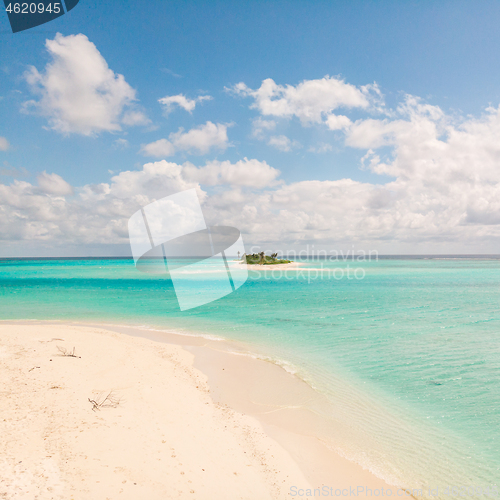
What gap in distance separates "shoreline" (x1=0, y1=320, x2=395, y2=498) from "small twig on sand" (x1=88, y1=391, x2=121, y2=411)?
264cm

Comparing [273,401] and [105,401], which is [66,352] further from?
[273,401]

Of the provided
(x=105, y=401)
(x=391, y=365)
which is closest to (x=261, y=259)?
(x=391, y=365)

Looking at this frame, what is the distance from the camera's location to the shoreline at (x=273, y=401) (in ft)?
19.3

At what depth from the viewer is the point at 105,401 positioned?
7688 millimetres

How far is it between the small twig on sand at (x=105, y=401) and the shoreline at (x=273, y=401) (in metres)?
2.64

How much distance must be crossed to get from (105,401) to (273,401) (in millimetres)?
4693

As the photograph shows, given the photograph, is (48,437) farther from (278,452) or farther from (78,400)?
(278,452)

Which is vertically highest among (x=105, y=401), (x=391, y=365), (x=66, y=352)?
(x=66, y=352)

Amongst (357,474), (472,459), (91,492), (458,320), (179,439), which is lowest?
(458,320)

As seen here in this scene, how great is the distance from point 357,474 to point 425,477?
1381 mm

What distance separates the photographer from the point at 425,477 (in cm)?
591

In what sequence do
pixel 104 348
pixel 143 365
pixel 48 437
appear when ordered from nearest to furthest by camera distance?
pixel 48 437, pixel 143 365, pixel 104 348

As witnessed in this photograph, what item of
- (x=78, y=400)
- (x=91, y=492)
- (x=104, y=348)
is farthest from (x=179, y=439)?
(x=104, y=348)

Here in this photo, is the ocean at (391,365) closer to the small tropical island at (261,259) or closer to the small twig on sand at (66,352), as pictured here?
the small twig on sand at (66,352)
